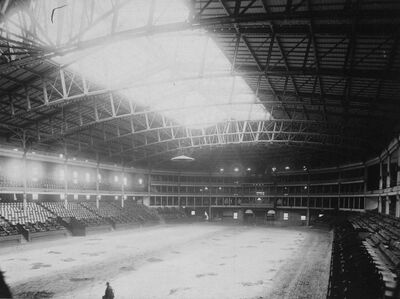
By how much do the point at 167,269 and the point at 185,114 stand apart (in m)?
15.2

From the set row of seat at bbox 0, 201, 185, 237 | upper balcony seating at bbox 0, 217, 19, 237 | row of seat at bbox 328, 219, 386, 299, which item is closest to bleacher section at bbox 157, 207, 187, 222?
row of seat at bbox 0, 201, 185, 237

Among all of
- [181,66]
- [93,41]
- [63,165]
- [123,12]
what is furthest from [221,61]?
[63,165]

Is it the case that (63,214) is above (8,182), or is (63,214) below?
below

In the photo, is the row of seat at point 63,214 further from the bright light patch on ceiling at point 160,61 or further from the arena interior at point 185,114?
the bright light patch on ceiling at point 160,61

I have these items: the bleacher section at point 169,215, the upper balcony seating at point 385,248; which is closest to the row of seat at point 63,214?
the bleacher section at point 169,215

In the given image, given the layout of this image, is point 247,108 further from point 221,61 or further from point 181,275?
point 181,275

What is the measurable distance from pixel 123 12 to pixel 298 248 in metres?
19.6

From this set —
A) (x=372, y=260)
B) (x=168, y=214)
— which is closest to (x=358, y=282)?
(x=372, y=260)

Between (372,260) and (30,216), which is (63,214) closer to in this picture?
(30,216)

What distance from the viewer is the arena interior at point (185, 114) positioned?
11336mm

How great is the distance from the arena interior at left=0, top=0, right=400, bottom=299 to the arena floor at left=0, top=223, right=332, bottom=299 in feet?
0.39

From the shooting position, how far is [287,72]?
15.6m

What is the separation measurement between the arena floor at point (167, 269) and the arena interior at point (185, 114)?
0.12 metres

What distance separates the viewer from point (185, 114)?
94.1ft
